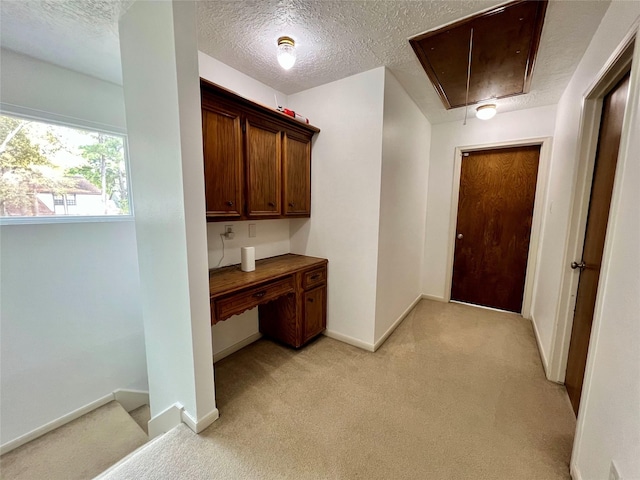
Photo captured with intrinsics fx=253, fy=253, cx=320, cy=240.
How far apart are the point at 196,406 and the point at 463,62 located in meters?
3.02

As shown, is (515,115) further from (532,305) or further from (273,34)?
(273,34)

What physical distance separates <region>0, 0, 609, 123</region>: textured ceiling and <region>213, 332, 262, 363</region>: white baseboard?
247 cm

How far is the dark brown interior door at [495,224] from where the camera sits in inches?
121

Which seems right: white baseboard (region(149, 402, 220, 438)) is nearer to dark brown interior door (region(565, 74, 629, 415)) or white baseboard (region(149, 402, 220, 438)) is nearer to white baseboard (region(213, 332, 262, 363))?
white baseboard (region(213, 332, 262, 363))

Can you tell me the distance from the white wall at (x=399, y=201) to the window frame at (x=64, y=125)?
220 centimetres

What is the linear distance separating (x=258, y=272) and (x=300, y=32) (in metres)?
1.74

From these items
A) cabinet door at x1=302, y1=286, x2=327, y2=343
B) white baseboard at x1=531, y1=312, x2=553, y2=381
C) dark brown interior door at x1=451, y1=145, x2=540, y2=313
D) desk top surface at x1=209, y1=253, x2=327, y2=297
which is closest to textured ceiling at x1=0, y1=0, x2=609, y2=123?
dark brown interior door at x1=451, y1=145, x2=540, y2=313

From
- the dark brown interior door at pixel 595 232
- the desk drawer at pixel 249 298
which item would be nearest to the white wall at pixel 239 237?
the desk drawer at pixel 249 298

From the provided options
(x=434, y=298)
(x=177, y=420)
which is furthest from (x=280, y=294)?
(x=434, y=298)

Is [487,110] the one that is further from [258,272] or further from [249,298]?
[249,298]

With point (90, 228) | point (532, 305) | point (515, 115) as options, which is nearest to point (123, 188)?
point (90, 228)

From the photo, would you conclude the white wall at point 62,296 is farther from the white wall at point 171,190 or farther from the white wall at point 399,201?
the white wall at point 399,201

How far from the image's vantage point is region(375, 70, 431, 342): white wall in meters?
2.29

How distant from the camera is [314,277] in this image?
244 centimetres
